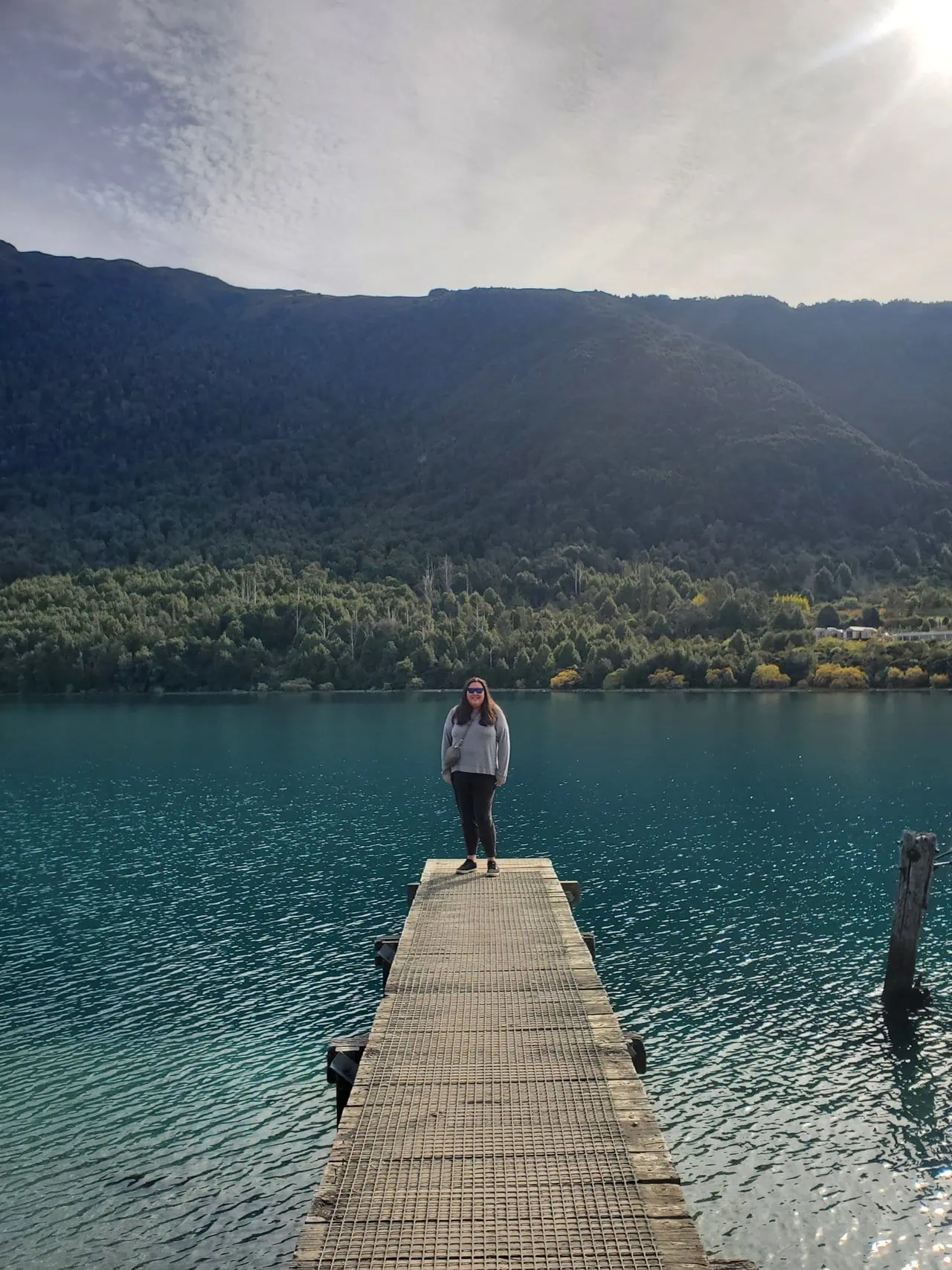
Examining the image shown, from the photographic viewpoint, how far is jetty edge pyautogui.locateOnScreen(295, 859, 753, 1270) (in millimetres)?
6953

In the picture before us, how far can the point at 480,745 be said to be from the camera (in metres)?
15.6

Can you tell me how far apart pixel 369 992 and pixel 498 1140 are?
11064 mm

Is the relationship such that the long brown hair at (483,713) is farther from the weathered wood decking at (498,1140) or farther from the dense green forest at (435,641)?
the dense green forest at (435,641)

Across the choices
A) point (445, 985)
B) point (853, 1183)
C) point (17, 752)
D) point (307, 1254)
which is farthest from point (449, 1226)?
point (17, 752)

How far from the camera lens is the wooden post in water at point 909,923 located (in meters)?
18.1

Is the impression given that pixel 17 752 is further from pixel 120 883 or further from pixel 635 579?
pixel 635 579

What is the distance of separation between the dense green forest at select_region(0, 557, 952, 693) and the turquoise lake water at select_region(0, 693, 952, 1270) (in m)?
73.0

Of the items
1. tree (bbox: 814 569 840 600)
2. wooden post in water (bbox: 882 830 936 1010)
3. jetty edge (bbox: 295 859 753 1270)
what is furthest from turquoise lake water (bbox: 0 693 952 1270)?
tree (bbox: 814 569 840 600)

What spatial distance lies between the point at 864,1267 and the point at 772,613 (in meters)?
137

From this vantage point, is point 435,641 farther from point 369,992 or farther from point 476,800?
point 476,800

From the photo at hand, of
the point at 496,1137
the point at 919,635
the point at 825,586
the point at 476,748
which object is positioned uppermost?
the point at 825,586

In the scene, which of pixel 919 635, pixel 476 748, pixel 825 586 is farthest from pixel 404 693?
pixel 476 748

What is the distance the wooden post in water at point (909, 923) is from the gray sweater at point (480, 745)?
8.22 metres

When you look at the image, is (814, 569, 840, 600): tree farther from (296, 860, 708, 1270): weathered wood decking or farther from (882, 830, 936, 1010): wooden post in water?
Answer: (296, 860, 708, 1270): weathered wood decking
